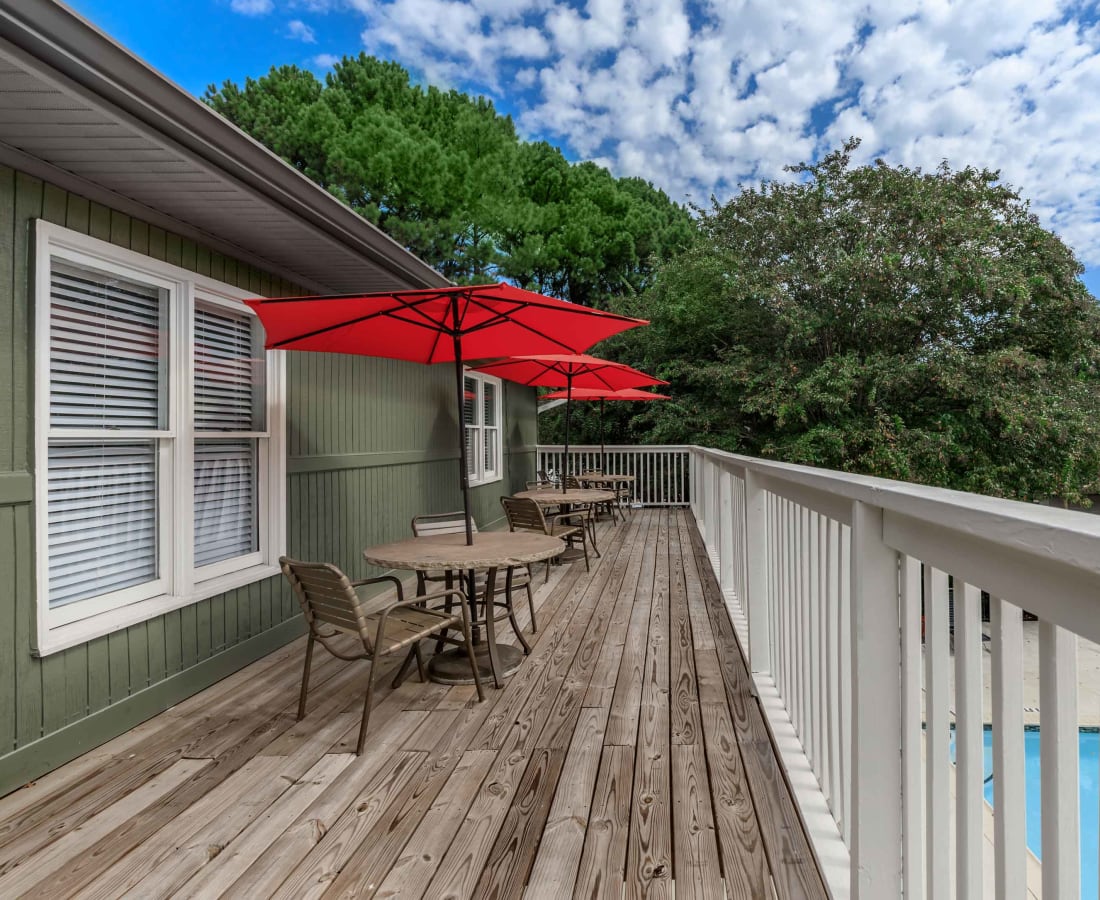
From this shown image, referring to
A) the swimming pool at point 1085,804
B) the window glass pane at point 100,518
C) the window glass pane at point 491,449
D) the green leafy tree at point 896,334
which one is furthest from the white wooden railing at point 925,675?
the green leafy tree at point 896,334

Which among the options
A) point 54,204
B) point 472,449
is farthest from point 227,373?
point 472,449

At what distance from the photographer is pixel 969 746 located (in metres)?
0.94

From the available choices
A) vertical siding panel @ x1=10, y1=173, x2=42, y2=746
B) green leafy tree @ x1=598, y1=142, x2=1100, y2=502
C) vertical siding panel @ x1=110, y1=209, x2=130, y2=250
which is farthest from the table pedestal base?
green leafy tree @ x1=598, y1=142, x2=1100, y2=502

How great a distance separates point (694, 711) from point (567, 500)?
3.25 meters

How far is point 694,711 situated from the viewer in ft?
9.37

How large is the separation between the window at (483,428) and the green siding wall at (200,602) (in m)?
2.07

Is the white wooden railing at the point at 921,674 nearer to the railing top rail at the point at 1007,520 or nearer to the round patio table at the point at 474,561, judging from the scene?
the railing top rail at the point at 1007,520

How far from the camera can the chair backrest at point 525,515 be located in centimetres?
461

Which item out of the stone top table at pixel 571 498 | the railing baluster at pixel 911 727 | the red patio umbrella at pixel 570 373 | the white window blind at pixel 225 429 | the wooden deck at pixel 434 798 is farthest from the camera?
the red patio umbrella at pixel 570 373

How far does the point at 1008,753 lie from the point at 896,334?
13307 millimetres

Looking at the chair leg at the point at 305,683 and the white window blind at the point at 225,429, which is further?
the white window blind at the point at 225,429

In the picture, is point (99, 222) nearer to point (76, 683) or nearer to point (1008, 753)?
point (76, 683)

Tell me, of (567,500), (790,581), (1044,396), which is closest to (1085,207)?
(1044,396)

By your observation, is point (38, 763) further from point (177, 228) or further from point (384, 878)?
point (177, 228)
